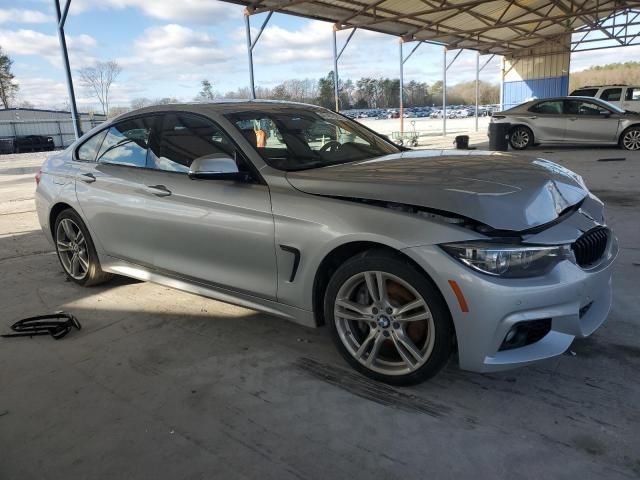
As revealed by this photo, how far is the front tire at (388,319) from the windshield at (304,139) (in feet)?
2.90

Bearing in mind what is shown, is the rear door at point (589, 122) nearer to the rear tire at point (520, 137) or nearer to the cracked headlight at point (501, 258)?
the rear tire at point (520, 137)

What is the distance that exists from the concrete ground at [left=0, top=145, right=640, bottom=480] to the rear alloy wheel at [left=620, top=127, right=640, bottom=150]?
38.5 feet

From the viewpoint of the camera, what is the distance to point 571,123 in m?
14.2

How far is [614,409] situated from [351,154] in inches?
86.8

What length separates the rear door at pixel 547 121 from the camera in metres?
14.4

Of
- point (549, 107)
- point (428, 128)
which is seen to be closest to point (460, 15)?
point (549, 107)

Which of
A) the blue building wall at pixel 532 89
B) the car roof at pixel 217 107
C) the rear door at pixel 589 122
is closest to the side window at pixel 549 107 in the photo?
the rear door at pixel 589 122

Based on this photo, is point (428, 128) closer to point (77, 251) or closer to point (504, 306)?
point (77, 251)

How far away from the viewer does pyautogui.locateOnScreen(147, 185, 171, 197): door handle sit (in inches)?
137

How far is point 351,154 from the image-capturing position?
3.62 meters

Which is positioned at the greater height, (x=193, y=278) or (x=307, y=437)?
(x=193, y=278)

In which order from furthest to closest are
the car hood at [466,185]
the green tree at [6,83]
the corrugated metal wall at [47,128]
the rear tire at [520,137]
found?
the green tree at [6,83]
the corrugated metal wall at [47,128]
the rear tire at [520,137]
the car hood at [466,185]

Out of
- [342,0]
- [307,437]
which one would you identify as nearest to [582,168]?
[342,0]

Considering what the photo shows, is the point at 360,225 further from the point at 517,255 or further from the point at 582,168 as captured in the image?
the point at 582,168
